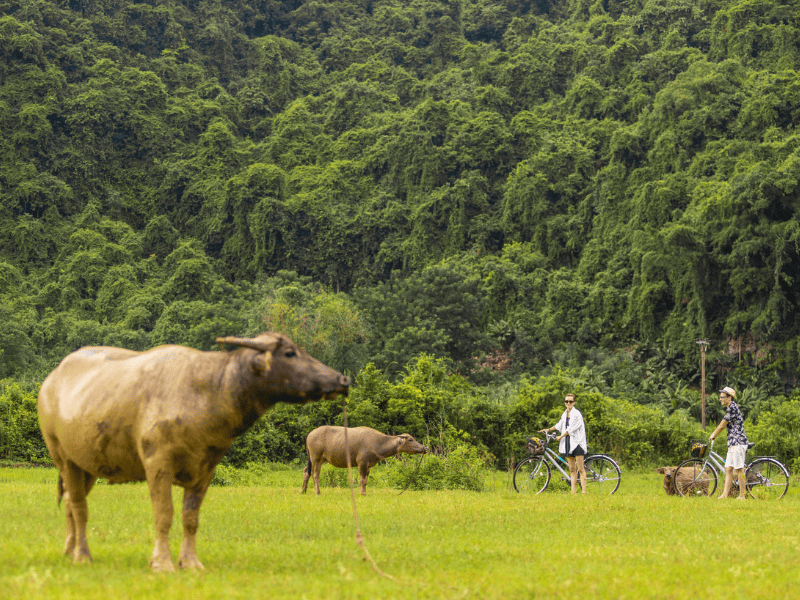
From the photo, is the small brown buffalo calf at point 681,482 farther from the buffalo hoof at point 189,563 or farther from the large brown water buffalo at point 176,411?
the buffalo hoof at point 189,563

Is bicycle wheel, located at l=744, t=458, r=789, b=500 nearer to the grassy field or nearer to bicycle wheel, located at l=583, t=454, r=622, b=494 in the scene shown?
the grassy field

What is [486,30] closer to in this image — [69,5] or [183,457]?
[69,5]

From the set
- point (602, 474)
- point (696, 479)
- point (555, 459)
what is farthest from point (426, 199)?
point (696, 479)

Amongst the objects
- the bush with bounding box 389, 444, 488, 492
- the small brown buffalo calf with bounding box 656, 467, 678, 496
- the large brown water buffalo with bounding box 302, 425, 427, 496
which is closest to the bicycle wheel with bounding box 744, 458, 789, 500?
the small brown buffalo calf with bounding box 656, 467, 678, 496

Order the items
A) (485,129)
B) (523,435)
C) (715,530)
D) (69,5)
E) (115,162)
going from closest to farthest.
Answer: (715,530) < (523,435) < (485,129) < (115,162) < (69,5)

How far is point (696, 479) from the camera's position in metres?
14.9

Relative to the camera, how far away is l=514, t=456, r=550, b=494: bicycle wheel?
1543cm

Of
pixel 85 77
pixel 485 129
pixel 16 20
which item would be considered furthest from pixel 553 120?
pixel 16 20

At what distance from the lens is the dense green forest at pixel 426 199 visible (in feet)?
134

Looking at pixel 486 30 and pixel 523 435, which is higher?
pixel 486 30

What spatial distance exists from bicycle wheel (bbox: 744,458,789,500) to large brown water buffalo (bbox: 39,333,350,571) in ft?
36.0

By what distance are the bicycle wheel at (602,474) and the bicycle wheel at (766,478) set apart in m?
2.30

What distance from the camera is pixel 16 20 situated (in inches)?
2835

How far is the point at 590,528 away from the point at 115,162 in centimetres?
7187
